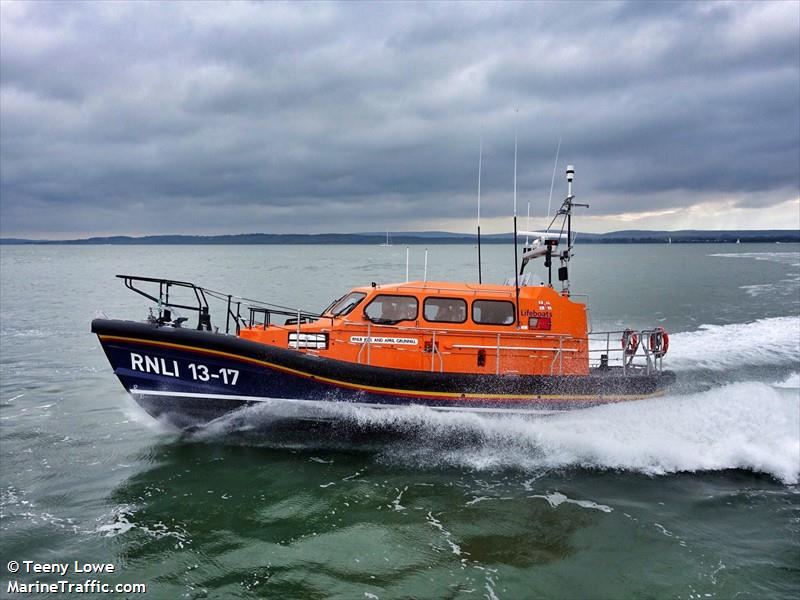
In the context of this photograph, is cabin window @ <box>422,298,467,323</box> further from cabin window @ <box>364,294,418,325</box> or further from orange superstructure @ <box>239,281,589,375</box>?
cabin window @ <box>364,294,418,325</box>

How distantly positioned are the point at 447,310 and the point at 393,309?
78 centimetres

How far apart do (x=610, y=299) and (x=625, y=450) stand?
20172mm

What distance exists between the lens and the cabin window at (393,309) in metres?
7.93

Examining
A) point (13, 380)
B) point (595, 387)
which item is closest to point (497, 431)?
point (595, 387)

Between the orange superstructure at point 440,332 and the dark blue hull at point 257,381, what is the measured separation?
0.38 m

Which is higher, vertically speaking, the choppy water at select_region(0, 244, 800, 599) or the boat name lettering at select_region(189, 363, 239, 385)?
the boat name lettering at select_region(189, 363, 239, 385)

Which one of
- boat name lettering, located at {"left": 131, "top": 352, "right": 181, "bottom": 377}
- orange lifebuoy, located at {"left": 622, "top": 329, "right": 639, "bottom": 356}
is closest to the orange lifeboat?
boat name lettering, located at {"left": 131, "top": 352, "right": 181, "bottom": 377}

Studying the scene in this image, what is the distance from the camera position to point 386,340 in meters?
7.90

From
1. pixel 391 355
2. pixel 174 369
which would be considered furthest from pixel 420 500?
pixel 174 369

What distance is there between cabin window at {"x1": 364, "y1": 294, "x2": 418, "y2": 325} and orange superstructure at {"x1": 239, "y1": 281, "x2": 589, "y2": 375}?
1cm

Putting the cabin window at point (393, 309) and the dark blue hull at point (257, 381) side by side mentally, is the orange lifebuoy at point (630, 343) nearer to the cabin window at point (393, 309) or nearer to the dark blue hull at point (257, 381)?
the dark blue hull at point (257, 381)

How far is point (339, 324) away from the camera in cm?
→ 791

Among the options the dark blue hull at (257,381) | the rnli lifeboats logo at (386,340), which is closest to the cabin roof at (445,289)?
the rnli lifeboats logo at (386,340)

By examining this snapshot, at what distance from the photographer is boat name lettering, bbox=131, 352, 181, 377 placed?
287 inches
